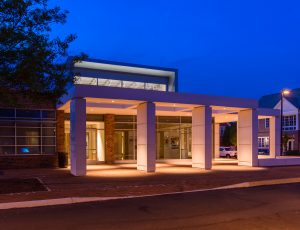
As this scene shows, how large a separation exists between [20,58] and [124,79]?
19.5 metres

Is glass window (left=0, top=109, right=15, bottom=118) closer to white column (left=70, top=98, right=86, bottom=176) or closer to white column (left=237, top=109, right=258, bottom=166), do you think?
white column (left=70, top=98, right=86, bottom=176)

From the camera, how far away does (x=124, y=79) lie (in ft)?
110

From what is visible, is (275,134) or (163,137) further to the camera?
(275,134)

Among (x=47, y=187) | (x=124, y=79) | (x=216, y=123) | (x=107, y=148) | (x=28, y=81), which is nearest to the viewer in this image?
(x=28, y=81)

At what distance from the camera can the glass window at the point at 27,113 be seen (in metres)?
25.1

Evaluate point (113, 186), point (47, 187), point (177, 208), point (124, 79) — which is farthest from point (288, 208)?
point (124, 79)

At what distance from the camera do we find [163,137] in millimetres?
31516

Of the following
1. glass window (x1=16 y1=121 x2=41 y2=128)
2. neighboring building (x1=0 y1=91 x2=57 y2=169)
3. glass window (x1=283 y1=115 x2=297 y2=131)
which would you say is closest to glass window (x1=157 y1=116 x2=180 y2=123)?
neighboring building (x1=0 y1=91 x2=57 y2=169)

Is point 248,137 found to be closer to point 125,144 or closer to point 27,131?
point 125,144

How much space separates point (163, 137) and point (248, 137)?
7.90 metres

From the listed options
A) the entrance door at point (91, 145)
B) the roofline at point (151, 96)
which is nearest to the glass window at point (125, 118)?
the entrance door at point (91, 145)

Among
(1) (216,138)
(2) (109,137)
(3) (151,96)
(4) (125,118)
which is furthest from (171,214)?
(1) (216,138)

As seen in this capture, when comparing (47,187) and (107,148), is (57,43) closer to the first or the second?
(47,187)

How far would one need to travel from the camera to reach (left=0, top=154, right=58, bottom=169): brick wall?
24375 millimetres
